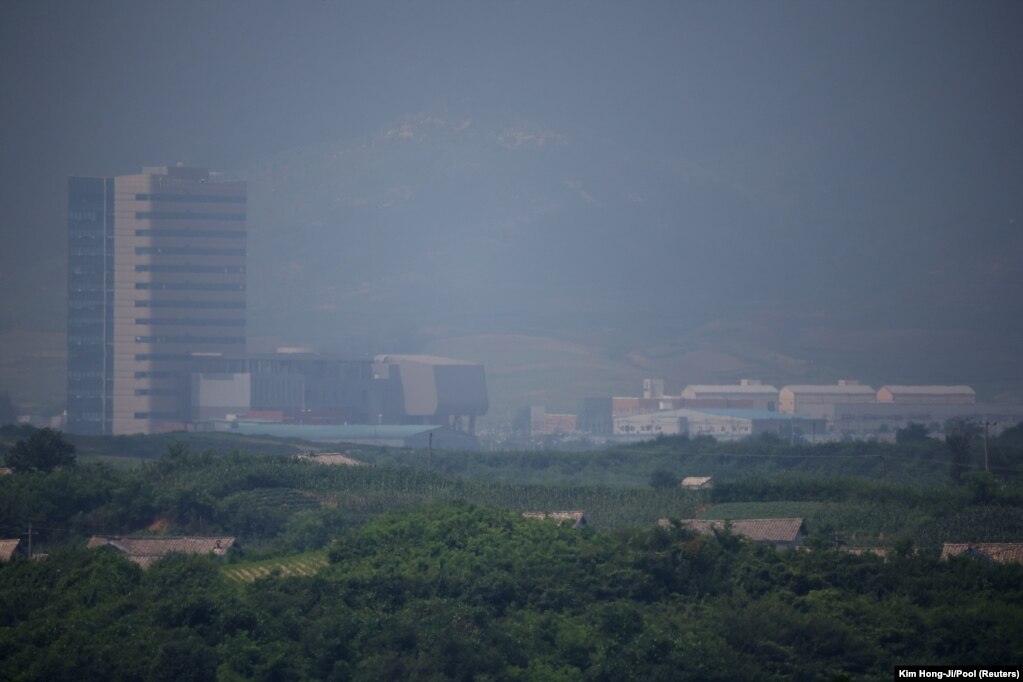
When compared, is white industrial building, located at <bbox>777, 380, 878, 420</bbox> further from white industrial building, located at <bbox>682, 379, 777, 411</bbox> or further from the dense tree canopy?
the dense tree canopy

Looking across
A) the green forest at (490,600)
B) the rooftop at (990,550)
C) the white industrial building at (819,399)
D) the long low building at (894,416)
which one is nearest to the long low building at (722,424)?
the long low building at (894,416)

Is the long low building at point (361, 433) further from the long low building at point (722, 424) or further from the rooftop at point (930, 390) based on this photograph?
the rooftop at point (930, 390)

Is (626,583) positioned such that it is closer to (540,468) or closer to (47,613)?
(47,613)

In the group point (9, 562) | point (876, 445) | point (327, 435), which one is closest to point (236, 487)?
point (9, 562)

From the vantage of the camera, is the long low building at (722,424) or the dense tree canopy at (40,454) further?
the long low building at (722,424)

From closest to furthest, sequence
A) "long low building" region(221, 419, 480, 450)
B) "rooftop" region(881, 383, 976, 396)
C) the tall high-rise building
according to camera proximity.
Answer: "long low building" region(221, 419, 480, 450) → the tall high-rise building → "rooftop" region(881, 383, 976, 396)

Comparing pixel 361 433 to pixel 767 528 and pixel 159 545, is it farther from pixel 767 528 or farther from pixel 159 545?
pixel 767 528

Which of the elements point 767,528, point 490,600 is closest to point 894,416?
point 767,528

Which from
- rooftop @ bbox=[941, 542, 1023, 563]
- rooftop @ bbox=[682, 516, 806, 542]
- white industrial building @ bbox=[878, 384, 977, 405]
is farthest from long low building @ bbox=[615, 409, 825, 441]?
rooftop @ bbox=[941, 542, 1023, 563]
